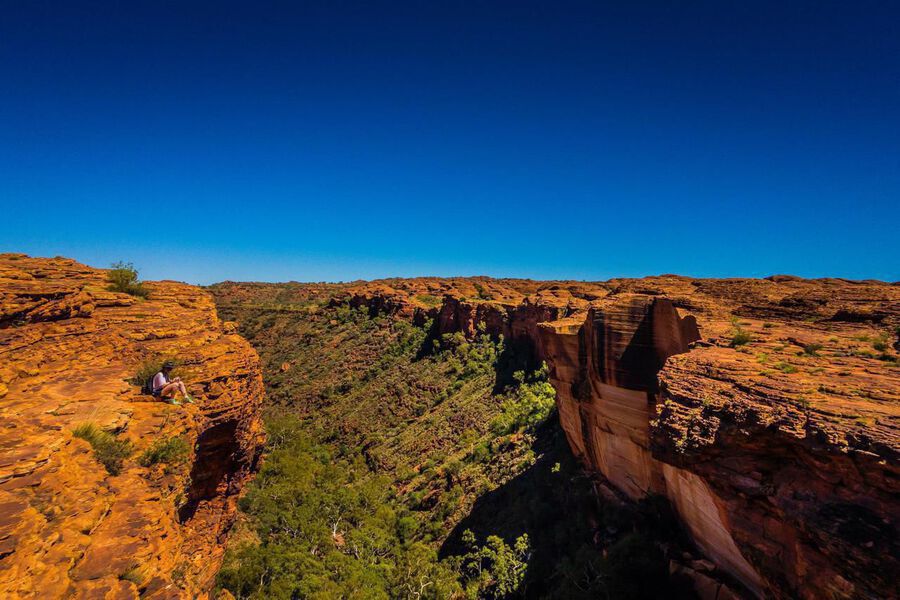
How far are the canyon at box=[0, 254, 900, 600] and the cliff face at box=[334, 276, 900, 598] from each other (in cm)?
4

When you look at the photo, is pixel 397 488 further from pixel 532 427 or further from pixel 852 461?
pixel 852 461

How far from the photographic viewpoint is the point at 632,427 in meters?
16.6

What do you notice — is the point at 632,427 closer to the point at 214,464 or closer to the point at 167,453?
the point at 214,464

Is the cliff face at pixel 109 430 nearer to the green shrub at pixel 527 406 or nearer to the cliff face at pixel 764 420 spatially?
the cliff face at pixel 764 420

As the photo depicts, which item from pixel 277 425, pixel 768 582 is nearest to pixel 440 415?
pixel 277 425

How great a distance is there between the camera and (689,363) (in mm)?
10781

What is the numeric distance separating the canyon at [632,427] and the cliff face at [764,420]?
0.04 meters

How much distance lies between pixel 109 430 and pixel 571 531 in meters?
22.1

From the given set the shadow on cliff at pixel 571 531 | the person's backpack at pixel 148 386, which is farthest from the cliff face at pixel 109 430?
the shadow on cliff at pixel 571 531

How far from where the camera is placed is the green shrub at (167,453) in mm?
8266

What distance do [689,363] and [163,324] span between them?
17.8m

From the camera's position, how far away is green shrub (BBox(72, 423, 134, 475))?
7285mm

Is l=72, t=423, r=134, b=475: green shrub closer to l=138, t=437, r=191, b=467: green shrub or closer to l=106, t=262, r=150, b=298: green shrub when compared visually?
l=138, t=437, r=191, b=467: green shrub

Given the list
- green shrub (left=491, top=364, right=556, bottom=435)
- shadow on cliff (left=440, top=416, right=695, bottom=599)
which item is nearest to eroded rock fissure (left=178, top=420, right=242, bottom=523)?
shadow on cliff (left=440, top=416, right=695, bottom=599)
